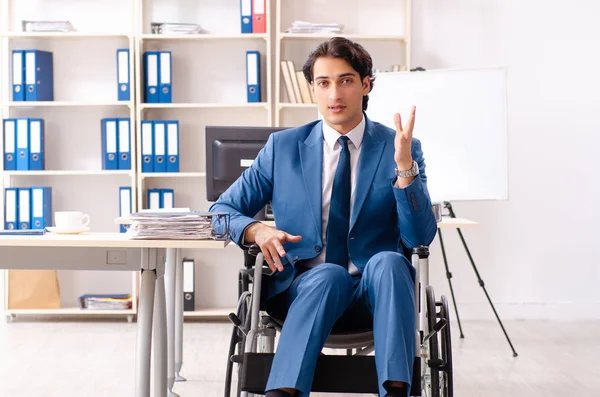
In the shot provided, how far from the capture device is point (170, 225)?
218 centimetres

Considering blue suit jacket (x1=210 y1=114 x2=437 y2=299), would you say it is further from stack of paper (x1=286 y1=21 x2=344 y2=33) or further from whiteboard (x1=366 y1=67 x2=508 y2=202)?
stack of paper (x1=286 y1=21 x2=344 y2=33)

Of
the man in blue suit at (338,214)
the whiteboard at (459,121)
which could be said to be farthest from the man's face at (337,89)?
the whiteboard at (459,121)

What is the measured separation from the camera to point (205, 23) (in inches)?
198

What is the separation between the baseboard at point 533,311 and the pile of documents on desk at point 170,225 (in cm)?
316

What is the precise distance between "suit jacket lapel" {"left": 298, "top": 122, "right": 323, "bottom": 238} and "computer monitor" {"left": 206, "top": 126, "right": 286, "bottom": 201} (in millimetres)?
791

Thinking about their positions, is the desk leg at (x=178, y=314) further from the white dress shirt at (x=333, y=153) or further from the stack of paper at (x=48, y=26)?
the stack of paper at (x=48, y=26)

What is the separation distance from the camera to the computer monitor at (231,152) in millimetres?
3246

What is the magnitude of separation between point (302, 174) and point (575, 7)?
3.30 m

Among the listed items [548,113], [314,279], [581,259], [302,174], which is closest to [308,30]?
[548,113]

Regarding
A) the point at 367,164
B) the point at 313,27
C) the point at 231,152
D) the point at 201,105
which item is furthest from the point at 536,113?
the point at 367,164

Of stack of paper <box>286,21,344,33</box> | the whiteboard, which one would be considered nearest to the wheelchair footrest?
the whiteboard

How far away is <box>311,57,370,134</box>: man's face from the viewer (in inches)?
92.2

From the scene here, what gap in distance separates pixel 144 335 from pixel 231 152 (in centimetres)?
112

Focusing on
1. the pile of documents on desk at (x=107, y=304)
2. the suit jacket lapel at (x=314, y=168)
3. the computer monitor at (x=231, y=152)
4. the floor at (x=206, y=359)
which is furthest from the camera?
the pile of documents on desk at (x=107, y=304)
